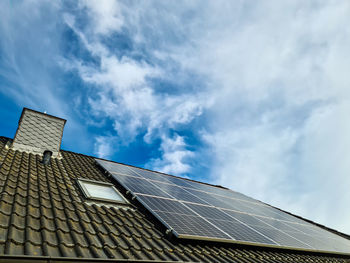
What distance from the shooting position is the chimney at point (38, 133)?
937cm

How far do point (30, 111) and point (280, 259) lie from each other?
12042mm

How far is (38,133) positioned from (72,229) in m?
7.25

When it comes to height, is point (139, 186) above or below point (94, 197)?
above

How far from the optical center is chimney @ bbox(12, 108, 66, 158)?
9367 mm

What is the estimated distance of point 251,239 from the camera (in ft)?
22.9

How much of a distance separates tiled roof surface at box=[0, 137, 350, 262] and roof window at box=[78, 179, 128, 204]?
0.89ft

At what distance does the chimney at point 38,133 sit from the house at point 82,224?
0.19 ft

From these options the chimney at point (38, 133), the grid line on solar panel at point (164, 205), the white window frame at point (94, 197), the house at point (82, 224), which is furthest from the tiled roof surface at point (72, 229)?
the chimney at point (38, 133)

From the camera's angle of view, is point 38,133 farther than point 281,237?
Yes

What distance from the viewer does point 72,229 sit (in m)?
4.43

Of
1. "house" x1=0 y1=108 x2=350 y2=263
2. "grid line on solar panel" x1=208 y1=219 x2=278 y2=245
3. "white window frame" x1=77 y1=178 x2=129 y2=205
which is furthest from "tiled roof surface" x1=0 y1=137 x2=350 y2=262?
"grid line on solar panel" x1=208 y1=219 x2=278 y2=245

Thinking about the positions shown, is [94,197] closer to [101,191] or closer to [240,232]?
[101,191]

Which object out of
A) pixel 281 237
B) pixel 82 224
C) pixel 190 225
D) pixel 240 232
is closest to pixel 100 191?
Result: pixel 82 224

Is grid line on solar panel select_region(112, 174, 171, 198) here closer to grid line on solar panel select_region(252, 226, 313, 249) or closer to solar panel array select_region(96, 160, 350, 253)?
solar panel array select_region(96, 160, 350, 253)
